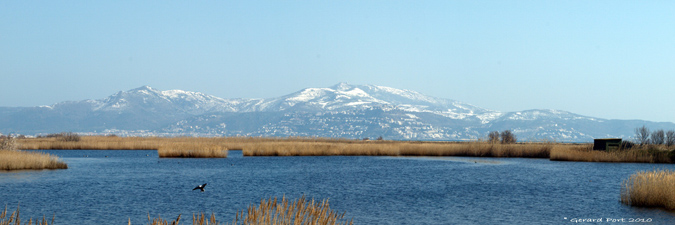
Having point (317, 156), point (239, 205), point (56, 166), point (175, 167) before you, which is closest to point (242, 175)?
point (175, 167)

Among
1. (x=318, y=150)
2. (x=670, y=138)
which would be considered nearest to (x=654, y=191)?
(x=318, y=150)

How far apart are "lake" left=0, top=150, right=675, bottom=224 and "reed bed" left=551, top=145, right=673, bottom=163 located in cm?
527

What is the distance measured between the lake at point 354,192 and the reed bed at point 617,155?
5.27 meters

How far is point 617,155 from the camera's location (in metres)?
57.3

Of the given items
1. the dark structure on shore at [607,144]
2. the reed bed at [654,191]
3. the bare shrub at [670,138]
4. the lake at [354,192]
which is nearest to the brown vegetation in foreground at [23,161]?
the lake at [354,192]

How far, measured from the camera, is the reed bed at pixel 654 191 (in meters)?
24.7

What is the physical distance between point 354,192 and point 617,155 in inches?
1276

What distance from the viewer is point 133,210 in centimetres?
2622

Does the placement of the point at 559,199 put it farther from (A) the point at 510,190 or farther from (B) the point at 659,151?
(B) the point at 659,151

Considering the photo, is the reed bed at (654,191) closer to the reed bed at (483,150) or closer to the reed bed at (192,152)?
the reed bed at (483,150)

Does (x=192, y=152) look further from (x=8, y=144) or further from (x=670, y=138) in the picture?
(x=670, y=138)

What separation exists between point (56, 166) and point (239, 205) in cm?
2574

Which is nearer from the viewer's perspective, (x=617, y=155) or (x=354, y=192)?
(x=354, y=192)

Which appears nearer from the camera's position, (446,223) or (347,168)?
(446,223)
